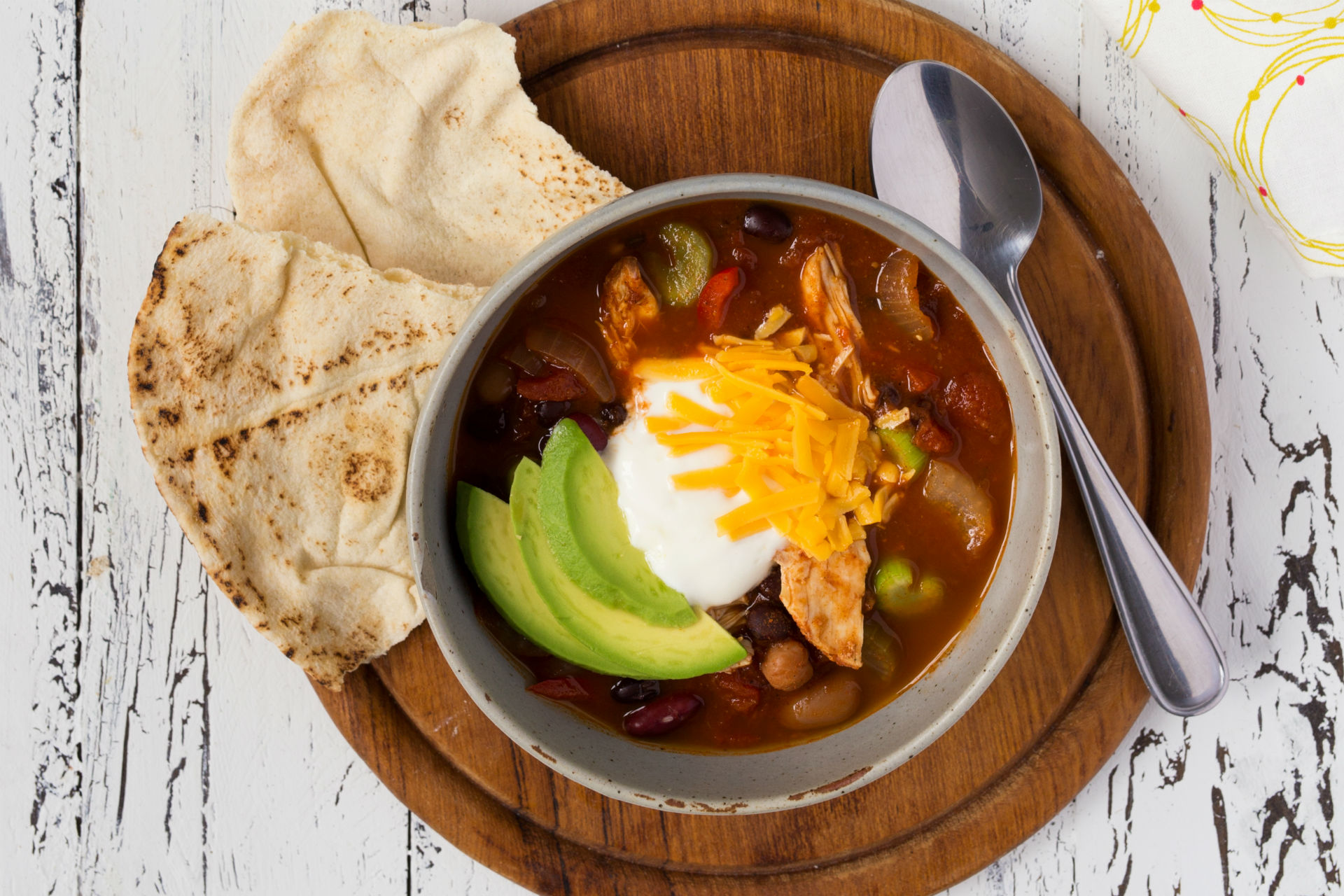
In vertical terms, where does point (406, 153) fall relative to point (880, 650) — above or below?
above

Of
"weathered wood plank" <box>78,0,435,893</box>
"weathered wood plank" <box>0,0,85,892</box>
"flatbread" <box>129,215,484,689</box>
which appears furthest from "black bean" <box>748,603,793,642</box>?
"weathered wood plank" <box>0,0,85,892</box>

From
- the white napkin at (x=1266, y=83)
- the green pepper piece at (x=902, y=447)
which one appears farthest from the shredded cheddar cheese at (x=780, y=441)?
the white napkin at (x=1266, y=83)

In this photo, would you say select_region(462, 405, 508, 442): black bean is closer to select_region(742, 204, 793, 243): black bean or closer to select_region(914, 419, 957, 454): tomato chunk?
select_region(742, 204, 793, 243): black bean

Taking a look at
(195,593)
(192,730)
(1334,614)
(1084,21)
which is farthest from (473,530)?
(1334,614)

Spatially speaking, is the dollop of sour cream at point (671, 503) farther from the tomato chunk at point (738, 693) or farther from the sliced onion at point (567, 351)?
the tomato chunk at point (738, 693)

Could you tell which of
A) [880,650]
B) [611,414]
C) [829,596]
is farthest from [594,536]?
[880,650]

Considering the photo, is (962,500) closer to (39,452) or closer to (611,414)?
(611,414)
